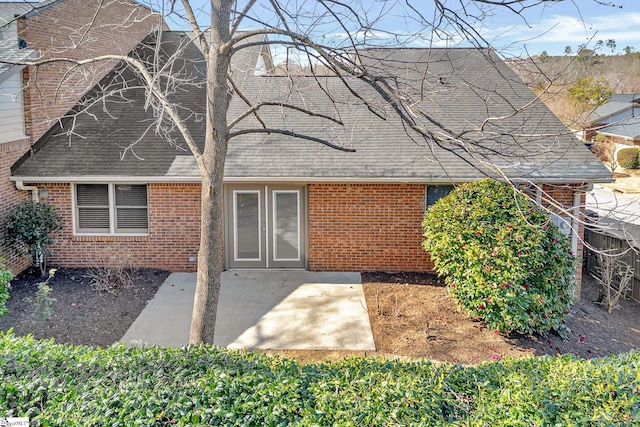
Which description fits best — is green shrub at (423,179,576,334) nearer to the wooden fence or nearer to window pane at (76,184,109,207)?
the wooden fence

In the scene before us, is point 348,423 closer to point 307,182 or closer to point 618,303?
point 307,182

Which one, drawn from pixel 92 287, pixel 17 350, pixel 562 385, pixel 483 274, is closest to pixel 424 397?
pixel 562 385

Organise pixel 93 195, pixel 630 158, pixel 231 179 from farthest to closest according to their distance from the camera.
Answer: pixel 630 158 → pixel 93 195 → pixel 231 179

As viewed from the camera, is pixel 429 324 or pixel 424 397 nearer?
pixel 424 397

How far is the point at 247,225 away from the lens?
12070 millimetres

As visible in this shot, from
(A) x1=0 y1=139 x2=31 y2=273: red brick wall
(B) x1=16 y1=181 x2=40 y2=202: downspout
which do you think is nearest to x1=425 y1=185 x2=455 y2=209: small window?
(B) x1=16 y1=181 x2=40 y2=202: downspout

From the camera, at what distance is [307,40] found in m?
5.58

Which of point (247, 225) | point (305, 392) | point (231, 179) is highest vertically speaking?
point (231, 179)

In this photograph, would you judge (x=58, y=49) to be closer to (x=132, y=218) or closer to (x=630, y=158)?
(x=132, y=218)

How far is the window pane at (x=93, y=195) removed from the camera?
11.8m

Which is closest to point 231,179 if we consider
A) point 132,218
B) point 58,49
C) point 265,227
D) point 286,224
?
point 265,227

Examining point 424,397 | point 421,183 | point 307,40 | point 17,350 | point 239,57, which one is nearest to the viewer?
point 424,397

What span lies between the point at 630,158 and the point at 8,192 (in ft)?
99.8

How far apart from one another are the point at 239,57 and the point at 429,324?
35.4 ft
